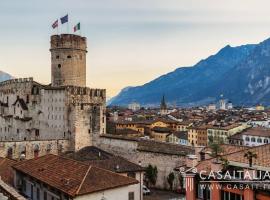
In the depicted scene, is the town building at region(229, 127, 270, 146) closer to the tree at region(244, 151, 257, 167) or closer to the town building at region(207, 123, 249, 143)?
the town building at region(207, 123, 249, 143)

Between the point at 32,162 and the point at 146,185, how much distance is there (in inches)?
710

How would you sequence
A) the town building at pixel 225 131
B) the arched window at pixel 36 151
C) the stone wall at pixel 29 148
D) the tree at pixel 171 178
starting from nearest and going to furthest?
the tree at pixel 171 178
the stone wall at pixel 29 148
the arched window at pixel 36 151
the town building at pixel 225 131

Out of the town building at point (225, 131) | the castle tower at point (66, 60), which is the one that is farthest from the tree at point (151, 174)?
the town building at point (225, 131)

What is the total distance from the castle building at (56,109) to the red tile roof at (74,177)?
69.6ft

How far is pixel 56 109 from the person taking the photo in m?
60.2

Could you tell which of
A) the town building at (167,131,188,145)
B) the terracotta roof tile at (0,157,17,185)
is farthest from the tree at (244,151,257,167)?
the town building at (167,131,188,145)

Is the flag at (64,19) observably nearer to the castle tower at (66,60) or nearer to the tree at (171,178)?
the castle tower at (66,60)

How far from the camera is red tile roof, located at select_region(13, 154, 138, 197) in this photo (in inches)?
1099

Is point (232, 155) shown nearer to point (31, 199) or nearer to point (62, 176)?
point (62, 176)

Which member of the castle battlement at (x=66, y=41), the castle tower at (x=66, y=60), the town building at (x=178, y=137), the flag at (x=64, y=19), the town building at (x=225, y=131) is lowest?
the town building at (x=178, y=137)

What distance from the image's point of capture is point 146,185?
1949 inches

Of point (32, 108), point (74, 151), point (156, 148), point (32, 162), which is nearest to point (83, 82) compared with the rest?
point (32, 108)

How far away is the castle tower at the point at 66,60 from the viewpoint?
214 feet

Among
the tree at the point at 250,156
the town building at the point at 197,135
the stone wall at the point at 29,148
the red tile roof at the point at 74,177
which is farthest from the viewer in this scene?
A: the town building at the point at 197,135
